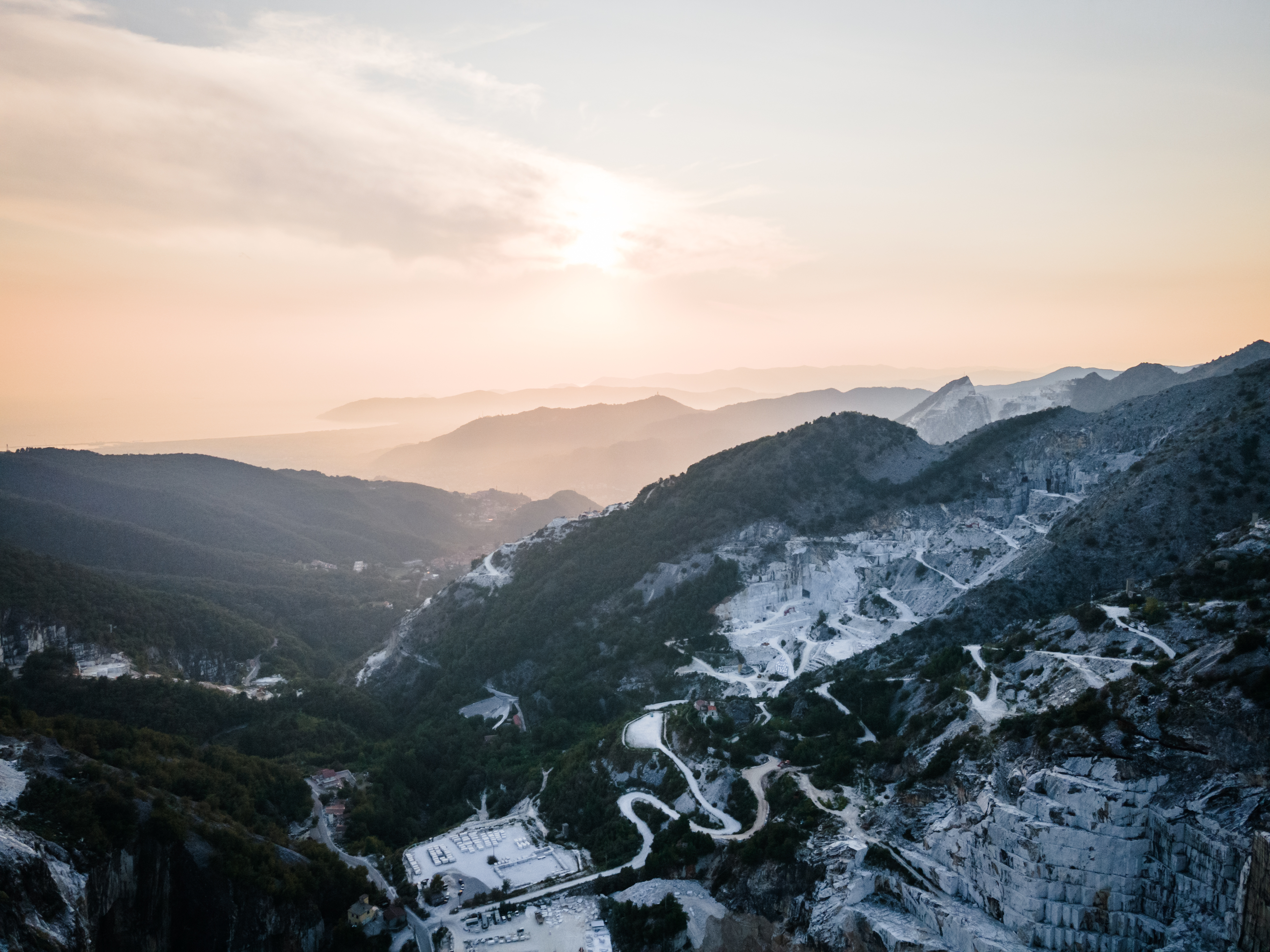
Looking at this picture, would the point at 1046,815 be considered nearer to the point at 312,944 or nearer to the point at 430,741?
the point at 312,944

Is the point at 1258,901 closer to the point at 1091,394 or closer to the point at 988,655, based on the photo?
the point at 988,655

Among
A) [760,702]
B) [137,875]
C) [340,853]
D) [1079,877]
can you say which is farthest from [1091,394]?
[137,875]

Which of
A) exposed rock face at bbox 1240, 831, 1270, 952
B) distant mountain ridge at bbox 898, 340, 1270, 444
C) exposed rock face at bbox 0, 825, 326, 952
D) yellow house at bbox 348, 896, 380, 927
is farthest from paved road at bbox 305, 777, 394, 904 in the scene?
distant mountain ridge at bbox 898, 340, 1270, 444

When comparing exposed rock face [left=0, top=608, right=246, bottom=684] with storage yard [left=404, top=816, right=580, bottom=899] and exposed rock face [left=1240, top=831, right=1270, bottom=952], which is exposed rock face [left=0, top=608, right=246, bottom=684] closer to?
storage yard [left=404, top=816, right=580, bottom=899]

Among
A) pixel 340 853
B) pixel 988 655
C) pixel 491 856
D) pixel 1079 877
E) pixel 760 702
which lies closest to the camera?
pixel 1079 877

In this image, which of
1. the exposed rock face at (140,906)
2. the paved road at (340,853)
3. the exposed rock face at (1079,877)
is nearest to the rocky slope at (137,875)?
the exposed rock face at (140,906)

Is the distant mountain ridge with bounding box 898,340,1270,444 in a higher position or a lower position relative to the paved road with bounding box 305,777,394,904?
higher

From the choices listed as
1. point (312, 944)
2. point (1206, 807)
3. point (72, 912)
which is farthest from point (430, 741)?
point (1206, 807)
